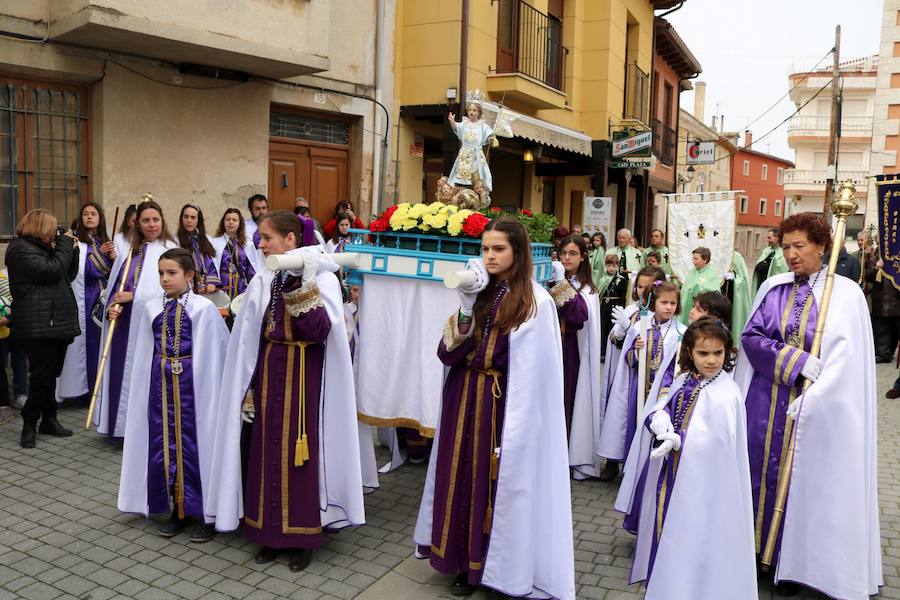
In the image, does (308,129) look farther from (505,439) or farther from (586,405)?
(505,439)

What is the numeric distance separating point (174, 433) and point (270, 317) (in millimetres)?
1016

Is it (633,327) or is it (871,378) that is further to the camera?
(633,327)

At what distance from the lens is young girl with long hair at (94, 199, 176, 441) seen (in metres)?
6.21

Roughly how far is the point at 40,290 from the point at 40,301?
98 mm

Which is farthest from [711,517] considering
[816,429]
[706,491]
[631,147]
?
[631,147]

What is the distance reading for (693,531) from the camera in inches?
141

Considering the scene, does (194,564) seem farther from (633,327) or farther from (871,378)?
(871,378)

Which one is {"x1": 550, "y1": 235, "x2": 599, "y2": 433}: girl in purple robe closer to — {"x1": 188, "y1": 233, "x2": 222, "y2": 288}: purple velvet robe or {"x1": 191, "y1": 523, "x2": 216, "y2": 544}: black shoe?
{"x1": 191, "y1": 523, "x2": 216, "y2": 544}: black shoe

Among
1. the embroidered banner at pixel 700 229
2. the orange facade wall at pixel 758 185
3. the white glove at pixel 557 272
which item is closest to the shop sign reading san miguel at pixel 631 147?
the embroidered banner at pixel 700 229

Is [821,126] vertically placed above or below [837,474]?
above

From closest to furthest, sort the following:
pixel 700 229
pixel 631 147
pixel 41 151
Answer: pixel 41 151
pixel 700 229
pixel 631 147

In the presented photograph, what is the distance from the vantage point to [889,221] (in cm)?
689

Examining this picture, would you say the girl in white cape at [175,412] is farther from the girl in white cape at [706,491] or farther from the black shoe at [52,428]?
the girl in white cape at [706,491]

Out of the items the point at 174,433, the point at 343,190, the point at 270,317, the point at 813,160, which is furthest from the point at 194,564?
the point at 813,160
